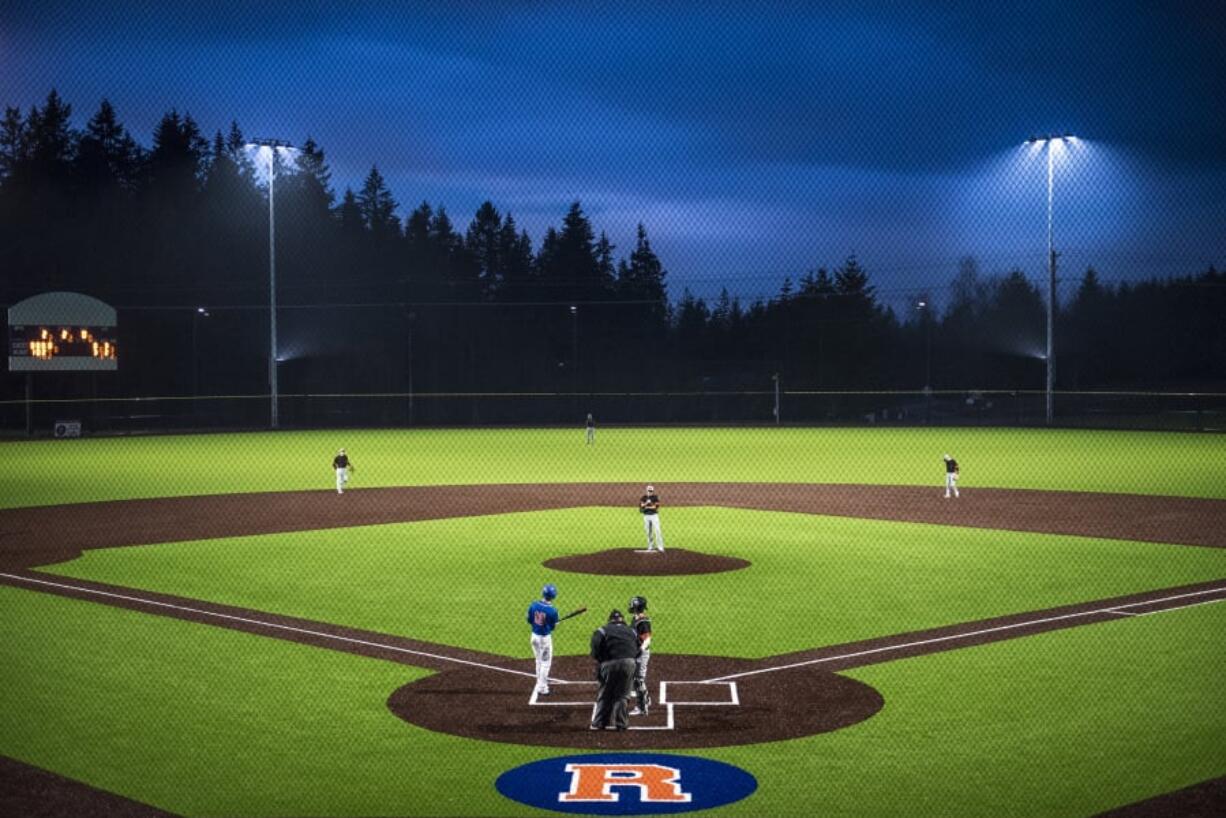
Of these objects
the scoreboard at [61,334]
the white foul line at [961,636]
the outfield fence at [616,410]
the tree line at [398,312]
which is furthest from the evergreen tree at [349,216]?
the white foul line at [961,636]

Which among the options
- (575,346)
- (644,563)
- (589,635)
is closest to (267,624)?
(589,635)

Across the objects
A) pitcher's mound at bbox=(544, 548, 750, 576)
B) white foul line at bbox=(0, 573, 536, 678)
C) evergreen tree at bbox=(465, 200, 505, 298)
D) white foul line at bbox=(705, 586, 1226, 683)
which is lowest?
white foul line at bbox=(705, 586, 1226, 683)

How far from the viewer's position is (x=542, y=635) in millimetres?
15031

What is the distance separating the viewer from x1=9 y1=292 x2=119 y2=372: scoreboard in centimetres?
6594

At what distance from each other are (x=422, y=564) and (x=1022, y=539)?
1327 cm

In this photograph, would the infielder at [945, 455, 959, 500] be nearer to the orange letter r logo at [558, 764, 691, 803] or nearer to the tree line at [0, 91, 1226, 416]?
the orange letter r logo at [558, 764, 691, 803]

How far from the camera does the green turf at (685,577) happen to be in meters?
19.7

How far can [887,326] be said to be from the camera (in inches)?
4710

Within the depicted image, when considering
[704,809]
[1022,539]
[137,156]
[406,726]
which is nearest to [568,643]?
[406,726]

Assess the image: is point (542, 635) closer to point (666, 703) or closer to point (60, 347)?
point (666, 703)

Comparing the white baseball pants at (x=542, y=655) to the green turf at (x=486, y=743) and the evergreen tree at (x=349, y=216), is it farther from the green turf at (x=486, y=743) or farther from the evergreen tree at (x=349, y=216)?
the evergreen tree at (x=349, y=216)

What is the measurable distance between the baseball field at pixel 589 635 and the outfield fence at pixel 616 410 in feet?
138

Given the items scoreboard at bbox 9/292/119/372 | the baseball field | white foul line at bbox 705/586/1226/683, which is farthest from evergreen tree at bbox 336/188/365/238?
white foul line at bbox 705/586/1226/683

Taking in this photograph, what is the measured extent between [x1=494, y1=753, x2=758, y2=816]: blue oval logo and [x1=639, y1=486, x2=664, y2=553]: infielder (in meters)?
12.6
